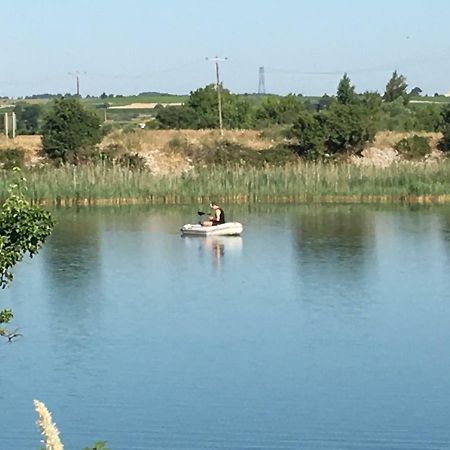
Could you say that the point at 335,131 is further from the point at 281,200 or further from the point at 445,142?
the point at 281,200

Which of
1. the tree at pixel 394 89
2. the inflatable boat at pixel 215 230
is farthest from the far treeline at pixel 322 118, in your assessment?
the inflatable boat at pixel 215 230

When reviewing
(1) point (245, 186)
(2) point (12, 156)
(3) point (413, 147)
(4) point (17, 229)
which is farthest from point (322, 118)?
(4) point (17, 229)

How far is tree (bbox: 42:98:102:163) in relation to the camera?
146ft

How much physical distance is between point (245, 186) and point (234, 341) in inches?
714

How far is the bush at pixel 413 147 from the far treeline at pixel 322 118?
36mm

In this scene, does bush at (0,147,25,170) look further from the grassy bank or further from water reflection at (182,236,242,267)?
water reflection at (182,236,242,267)

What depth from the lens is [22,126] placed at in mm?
72500

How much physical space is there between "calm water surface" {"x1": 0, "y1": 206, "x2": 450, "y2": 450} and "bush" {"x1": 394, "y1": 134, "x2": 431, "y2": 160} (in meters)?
17.5

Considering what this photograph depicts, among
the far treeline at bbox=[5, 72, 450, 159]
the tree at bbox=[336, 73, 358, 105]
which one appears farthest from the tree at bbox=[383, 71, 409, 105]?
the tree at bbox=[336, 73, 358, 105]

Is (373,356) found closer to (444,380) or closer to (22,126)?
(444,380)

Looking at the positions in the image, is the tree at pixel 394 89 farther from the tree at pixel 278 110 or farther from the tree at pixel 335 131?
the tree at pixel 335 131

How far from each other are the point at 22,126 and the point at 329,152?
30143 mm

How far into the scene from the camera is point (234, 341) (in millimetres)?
17109

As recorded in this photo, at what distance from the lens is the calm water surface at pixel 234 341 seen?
12.8 m
